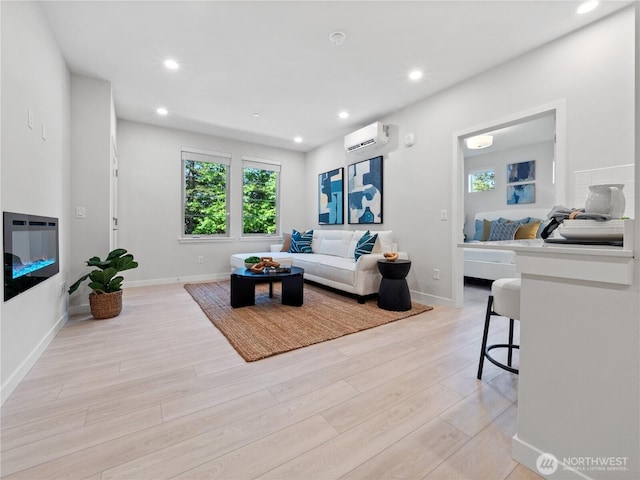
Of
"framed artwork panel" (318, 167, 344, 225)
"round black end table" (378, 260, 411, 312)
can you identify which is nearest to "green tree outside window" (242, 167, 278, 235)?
"framed artwork panel" (318, 167, 344, 225)

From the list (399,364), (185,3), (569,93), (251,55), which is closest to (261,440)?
(399,364)

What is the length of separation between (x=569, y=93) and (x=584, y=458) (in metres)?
2.69

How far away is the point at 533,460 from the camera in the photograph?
109 cm

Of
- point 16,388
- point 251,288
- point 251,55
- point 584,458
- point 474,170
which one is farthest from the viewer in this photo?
point 474,170

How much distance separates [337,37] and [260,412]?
282cm

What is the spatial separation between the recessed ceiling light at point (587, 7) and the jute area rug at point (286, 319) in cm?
282

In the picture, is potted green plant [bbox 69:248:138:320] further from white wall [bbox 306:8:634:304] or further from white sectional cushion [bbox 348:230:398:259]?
white wall [bbox 306:8:634:304]

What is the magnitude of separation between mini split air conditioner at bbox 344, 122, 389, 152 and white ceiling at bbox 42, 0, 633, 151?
26 cm

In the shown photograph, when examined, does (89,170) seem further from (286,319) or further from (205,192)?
(286,319)

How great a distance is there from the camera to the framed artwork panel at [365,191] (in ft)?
13.8

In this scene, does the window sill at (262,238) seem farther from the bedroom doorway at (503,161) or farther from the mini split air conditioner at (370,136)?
the bedroom doorway at (503,161)

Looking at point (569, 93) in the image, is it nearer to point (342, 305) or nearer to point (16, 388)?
point (342, 305)

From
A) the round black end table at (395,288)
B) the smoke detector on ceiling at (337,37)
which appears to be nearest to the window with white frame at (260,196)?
the round black end table at (395,288)

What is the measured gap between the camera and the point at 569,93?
92.9 inches
